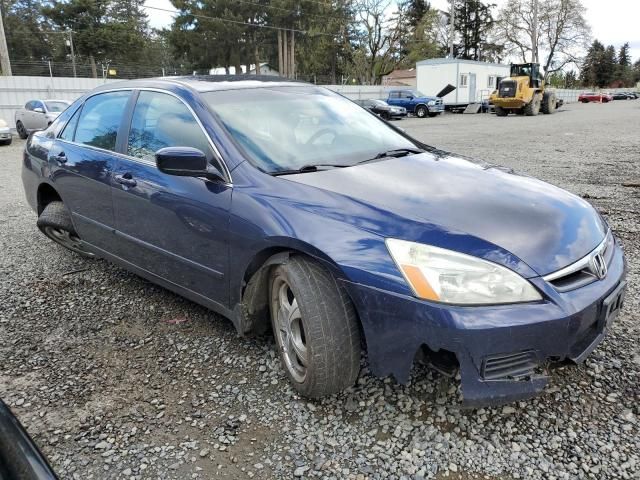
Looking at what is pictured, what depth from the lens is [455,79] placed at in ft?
113

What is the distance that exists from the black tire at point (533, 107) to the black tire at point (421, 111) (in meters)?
5.60

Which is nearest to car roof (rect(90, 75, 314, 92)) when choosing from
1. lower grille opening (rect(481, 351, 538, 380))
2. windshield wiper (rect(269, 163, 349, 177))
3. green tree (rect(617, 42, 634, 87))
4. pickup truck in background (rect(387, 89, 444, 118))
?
windshield wiper (rect(269, 163, 349, 177))

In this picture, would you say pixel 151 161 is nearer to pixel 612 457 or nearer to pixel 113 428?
pixel 113 428

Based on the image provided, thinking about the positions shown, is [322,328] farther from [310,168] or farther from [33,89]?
[33,89]

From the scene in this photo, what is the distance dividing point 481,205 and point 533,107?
1109 inches

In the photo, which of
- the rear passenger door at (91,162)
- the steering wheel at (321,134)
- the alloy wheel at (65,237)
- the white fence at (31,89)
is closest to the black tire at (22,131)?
the white fence at (31,89)

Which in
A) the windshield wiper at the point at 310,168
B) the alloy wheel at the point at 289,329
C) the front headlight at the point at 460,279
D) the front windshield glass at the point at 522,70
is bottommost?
the alloy wheel at the point at 289,329

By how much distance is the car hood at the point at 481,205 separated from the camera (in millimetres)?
2166

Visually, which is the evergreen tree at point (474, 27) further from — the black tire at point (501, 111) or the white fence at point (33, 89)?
the white fence at point (33, 89)

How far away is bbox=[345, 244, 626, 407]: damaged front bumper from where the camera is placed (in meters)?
1.97

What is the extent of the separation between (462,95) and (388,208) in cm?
3584

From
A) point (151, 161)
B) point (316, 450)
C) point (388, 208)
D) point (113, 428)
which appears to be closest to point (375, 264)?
point (388, 208)

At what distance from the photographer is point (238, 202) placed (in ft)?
8.66

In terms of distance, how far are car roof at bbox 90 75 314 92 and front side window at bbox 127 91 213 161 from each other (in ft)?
0.40
